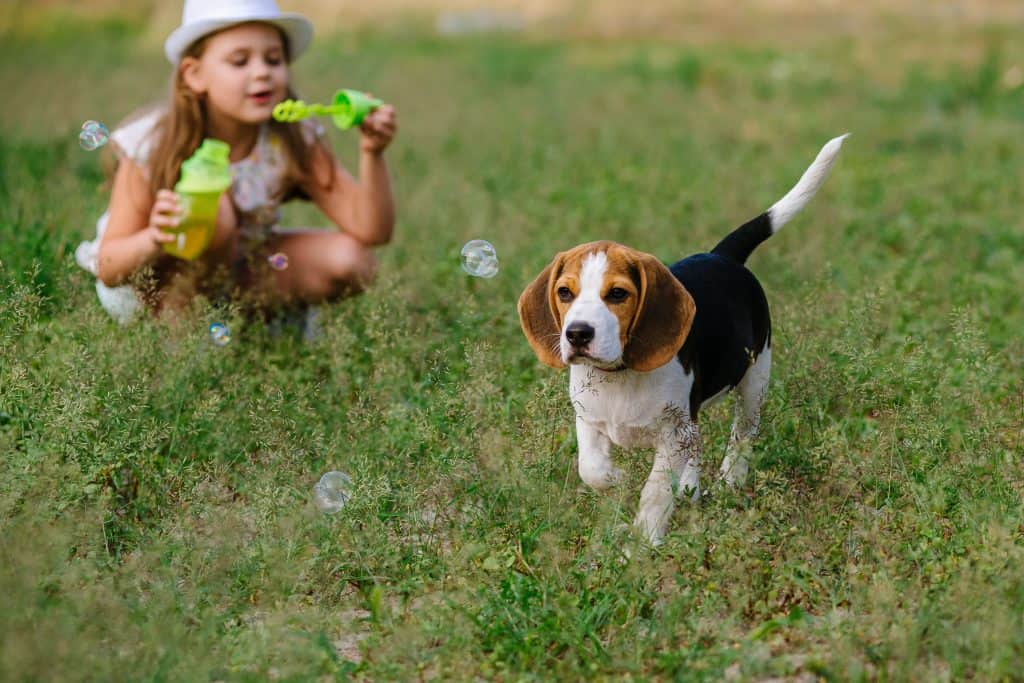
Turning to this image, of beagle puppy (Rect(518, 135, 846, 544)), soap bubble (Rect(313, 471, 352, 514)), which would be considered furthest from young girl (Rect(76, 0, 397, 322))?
beagle puppy (Rect(518, 135, 846, 544))

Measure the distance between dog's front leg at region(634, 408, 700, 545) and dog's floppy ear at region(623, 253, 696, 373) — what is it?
0.19m

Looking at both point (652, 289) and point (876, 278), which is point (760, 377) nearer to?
point (652, 289)

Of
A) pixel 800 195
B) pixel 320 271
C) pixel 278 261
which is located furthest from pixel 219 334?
pixel 800 195

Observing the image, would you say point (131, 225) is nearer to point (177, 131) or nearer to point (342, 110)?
point (177, 131)

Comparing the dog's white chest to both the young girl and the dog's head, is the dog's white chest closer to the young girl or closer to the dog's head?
the dog's head

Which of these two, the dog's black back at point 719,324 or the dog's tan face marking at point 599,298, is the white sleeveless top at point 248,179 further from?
the dog's tan face marking at point 599,298

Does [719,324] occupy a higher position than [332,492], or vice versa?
[719,324]

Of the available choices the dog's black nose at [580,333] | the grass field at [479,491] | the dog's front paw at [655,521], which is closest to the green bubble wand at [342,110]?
the grass field at [479,491]

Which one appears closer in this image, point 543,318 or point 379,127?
point 543,318

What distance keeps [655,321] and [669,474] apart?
0.44 m

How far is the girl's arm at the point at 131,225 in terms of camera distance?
16.1 feet

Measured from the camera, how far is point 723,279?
13.1ft

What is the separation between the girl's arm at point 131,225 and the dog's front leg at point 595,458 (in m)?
1.98

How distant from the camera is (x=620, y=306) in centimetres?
348
